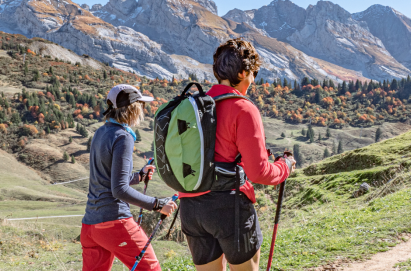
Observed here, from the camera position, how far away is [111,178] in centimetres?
271

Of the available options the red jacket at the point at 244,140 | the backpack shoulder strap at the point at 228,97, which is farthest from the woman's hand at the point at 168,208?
the backpack shoulder strap at the point at 228,97

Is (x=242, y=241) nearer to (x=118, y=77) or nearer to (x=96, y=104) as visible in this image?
(x=96, y=104)

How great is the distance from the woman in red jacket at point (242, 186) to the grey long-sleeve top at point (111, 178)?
2.03 ft

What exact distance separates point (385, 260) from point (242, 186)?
3.33m

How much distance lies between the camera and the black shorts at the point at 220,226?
7.20 ft

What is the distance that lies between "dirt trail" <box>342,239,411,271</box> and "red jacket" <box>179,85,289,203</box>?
291 cm

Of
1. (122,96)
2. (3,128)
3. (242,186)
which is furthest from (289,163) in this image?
(3,128)

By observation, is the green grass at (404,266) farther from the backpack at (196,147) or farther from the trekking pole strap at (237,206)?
the backpack at (196,147)

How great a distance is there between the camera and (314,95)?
513 feet

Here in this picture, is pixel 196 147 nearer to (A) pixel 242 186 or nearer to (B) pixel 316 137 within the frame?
(A) pixel 242 186

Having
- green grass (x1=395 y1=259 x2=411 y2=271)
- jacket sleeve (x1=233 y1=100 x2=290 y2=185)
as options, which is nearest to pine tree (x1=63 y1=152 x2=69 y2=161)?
green grass (x1=395 y1=259 x2=411 y2=271)

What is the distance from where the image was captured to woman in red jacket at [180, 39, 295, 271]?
2068mm

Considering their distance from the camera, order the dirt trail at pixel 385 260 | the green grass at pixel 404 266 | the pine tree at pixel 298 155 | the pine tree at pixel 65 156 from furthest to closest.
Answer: the pine tree at pixel 298 155 < the pine tree at pixel 65 156 < the dirt trail at pixel 385 260 < the green grass at pixel 404 266

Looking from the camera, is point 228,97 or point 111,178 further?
point 111,178
